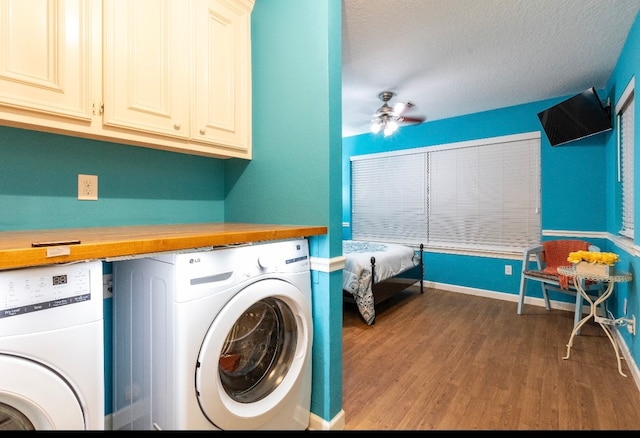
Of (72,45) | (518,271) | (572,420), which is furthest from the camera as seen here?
(518,271)

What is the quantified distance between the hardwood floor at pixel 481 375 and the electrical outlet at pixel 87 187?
174 centimetres

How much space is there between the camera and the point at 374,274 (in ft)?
10.4

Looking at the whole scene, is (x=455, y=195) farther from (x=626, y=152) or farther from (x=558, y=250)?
(x=626, y=152)

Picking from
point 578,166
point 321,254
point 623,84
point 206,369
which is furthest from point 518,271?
point 206,369

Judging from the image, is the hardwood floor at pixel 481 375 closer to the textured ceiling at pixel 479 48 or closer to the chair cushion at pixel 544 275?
the chair cushion at pixel 544 275

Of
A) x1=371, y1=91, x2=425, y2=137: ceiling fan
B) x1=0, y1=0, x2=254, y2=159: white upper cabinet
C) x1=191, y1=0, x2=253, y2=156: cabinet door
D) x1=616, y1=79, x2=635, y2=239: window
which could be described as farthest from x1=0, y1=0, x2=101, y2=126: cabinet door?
x1=616, y1=79, x2=635, y2=239: window

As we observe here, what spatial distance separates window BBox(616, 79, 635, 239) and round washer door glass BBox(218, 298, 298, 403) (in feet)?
8.93

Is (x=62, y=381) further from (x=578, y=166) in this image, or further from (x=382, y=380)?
(x=578, y=166)

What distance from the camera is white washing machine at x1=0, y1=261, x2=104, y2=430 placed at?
819 mm

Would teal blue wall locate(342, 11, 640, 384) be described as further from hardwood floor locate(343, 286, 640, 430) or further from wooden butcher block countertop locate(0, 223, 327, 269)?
wooden butcher block countertop locate(0, 223, 327, 269)

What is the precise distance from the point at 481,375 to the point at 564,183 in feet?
8.21

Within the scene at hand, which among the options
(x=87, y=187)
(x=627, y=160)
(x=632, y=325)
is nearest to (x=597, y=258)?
(x=632, y=325)

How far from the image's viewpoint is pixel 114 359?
1466 millimetres
